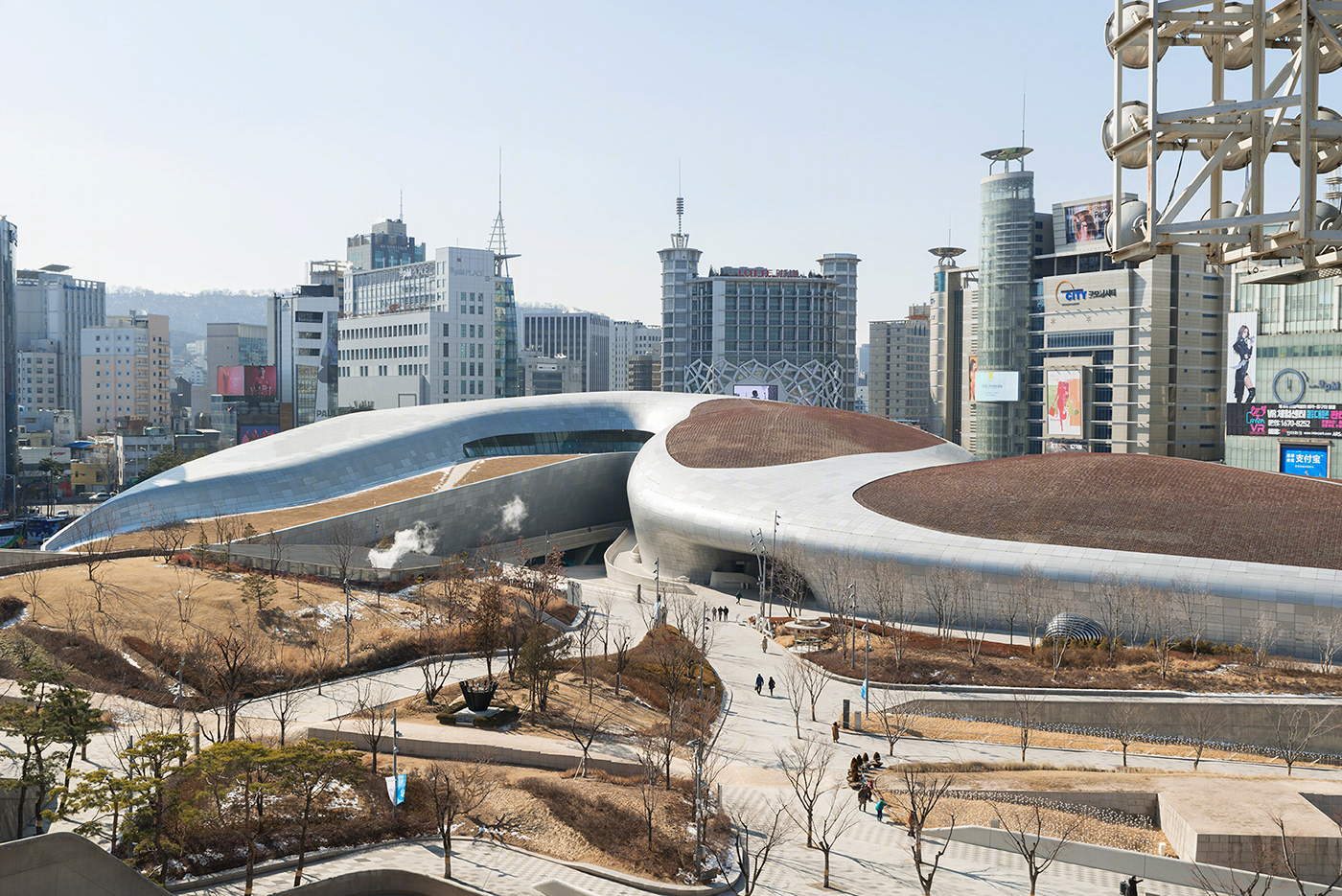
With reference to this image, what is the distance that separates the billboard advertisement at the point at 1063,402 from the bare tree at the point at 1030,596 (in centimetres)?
7375

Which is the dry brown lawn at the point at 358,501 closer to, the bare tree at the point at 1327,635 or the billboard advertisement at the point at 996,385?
the bare tree at the point at 1327,635

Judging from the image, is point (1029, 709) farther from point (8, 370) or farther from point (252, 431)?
point (8, 370)

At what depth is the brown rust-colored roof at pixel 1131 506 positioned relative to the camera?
49062 millimetres

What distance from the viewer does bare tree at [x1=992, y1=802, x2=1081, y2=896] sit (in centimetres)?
2678

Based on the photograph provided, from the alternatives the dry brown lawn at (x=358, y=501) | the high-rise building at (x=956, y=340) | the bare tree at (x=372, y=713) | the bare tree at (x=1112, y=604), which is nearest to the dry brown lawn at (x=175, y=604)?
the bare tree at (x=372, y=713)

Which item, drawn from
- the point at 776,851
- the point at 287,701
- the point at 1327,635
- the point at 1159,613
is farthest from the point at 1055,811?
the point at 287,701

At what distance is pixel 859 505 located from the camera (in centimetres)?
5838

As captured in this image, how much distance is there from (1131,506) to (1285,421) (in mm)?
42688

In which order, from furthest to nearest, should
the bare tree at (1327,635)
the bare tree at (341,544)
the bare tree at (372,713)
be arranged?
the bare tree at (341,544) → the bare tree at (1327,635) → the bare tree at (372,713)

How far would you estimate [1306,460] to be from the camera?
282 ft

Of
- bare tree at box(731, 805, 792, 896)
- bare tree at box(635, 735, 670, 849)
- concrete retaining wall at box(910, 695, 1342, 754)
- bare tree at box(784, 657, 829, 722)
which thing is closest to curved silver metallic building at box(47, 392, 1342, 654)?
concrete retaining wall at box(910, 695, 1342, 754)

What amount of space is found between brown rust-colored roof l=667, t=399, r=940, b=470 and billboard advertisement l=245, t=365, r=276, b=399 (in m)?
68.2

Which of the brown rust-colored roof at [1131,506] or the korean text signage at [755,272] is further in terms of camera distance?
the korean text signage at [755,272]

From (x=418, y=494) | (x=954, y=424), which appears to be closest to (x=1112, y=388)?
(x=954, y=424)
